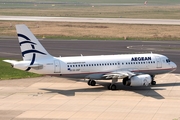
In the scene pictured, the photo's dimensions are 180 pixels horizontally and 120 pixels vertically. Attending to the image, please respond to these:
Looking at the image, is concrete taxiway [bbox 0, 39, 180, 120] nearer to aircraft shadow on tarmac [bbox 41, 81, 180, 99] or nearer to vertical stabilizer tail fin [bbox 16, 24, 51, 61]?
aircraft shadow on tarmac [bbox 41, 81, 180, 99]

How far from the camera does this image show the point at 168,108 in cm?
5053

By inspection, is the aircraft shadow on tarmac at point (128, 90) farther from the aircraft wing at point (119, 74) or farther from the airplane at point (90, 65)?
the aircraft wing at point (119, 74)

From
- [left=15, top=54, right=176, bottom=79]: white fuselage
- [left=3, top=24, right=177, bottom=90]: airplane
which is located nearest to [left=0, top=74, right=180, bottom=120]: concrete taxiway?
[left=3, top=24, right=177, bottom=90]: airplane

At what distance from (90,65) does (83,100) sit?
24.9 feet

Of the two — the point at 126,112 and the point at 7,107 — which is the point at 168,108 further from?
the point at 7,107

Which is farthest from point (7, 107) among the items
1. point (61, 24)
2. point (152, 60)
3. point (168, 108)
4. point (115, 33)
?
point (61, 24)

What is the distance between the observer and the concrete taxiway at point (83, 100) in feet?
156

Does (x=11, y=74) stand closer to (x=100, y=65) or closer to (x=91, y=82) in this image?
(x=91, y=82)

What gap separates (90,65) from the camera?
60906 mm

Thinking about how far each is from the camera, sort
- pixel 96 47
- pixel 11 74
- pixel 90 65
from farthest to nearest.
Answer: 1. pixel 96 47
2. pixel 11 74
3. pixel 90 65

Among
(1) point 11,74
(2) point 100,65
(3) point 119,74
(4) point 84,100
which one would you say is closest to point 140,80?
(3) point 119,74

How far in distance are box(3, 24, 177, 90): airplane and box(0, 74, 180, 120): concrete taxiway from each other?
1705 millimetres

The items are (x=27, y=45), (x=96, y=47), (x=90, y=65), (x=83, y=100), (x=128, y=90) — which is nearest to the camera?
(x=83, y=100)

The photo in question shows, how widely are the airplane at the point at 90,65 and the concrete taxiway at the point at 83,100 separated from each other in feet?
5.59
